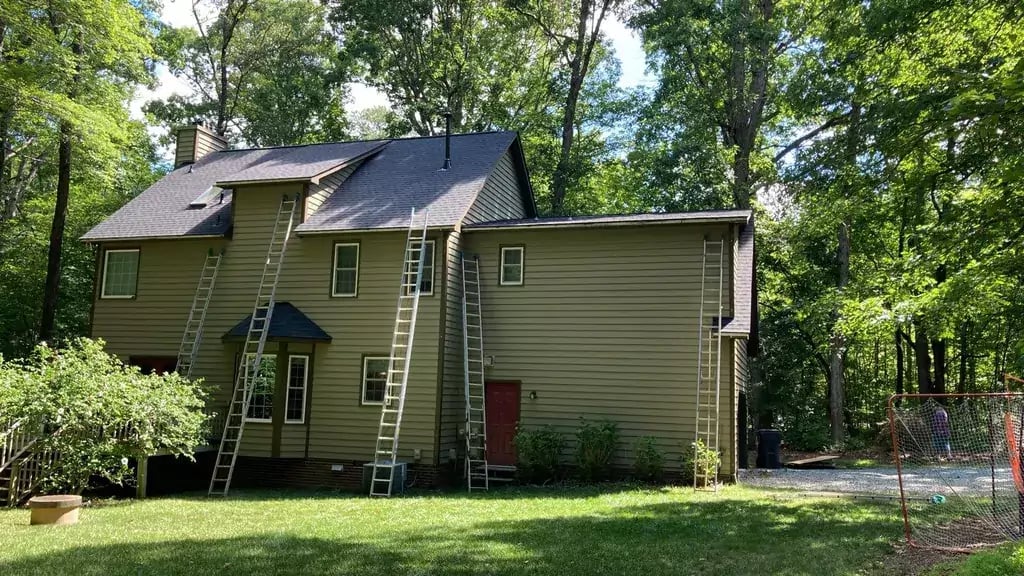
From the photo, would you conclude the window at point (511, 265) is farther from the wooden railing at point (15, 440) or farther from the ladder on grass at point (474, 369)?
the wooden railing at point (15, 440)

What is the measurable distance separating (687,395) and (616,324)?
6.92 feet

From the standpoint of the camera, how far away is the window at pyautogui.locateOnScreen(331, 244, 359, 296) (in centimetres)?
1695

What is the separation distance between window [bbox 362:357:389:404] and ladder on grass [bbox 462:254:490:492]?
1.83 meters

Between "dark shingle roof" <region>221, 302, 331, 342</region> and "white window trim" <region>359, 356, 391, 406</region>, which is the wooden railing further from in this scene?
"white window trim" <region>359, 356, 391, 406</region>

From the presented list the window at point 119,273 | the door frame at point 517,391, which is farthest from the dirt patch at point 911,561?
the window at point 119,273

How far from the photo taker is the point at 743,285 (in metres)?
16.5

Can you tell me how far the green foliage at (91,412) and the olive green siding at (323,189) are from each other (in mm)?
5444

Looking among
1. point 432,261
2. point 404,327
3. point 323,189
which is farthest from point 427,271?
point 323,189

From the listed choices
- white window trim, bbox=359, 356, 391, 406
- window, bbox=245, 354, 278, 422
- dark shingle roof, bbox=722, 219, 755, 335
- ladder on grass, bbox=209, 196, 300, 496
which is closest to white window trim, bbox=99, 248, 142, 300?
ladder on grass, bbox=209, 196, 300, 496

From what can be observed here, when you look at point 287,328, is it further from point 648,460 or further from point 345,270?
point 648,460

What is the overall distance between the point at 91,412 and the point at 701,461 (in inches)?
437

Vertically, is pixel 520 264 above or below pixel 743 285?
above

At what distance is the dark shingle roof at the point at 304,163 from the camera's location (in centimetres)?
1725

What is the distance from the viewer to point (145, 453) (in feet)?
43.8
